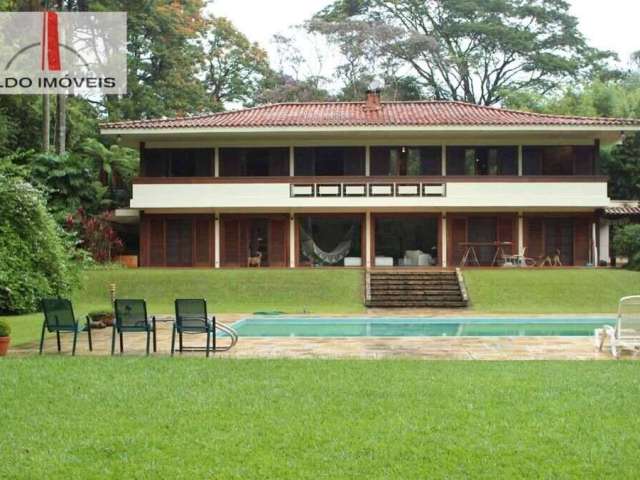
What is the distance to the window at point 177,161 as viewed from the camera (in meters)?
28.8

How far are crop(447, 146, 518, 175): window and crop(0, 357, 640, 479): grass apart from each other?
1904 centimetres

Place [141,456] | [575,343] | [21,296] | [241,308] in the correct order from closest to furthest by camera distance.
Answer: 1. [141,456]
2. [575,343]
3. [21,296]
4. [241,308]

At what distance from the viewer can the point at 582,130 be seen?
2677cm

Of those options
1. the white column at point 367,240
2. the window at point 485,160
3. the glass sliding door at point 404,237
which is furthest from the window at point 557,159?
the white column at point 367,240

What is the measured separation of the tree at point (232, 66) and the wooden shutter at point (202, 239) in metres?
17.5

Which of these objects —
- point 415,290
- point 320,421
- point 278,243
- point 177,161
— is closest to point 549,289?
point 415,290

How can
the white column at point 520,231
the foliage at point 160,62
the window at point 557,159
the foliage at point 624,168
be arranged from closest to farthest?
1. the white column at point 520,231
2. the window at point 557,159
3. the foliage at point 624,168
4. the foliage at point 160,62

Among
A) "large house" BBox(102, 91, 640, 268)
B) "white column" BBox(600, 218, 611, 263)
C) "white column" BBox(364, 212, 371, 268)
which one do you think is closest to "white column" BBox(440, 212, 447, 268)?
"large house" BBox(102, 91, 640, 268)

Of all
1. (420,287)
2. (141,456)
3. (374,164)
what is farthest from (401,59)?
(141,456)

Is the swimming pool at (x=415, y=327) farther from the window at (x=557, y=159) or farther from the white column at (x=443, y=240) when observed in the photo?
the window at (x=557, y=159)

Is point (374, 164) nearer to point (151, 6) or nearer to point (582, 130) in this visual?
point (582, 130)

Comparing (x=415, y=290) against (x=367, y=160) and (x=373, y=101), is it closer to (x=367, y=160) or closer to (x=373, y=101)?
(x=367, y=160)

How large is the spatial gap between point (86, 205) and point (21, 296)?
981 cm

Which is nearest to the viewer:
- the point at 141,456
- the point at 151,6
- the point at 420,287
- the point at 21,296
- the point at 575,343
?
the point at 141,456
